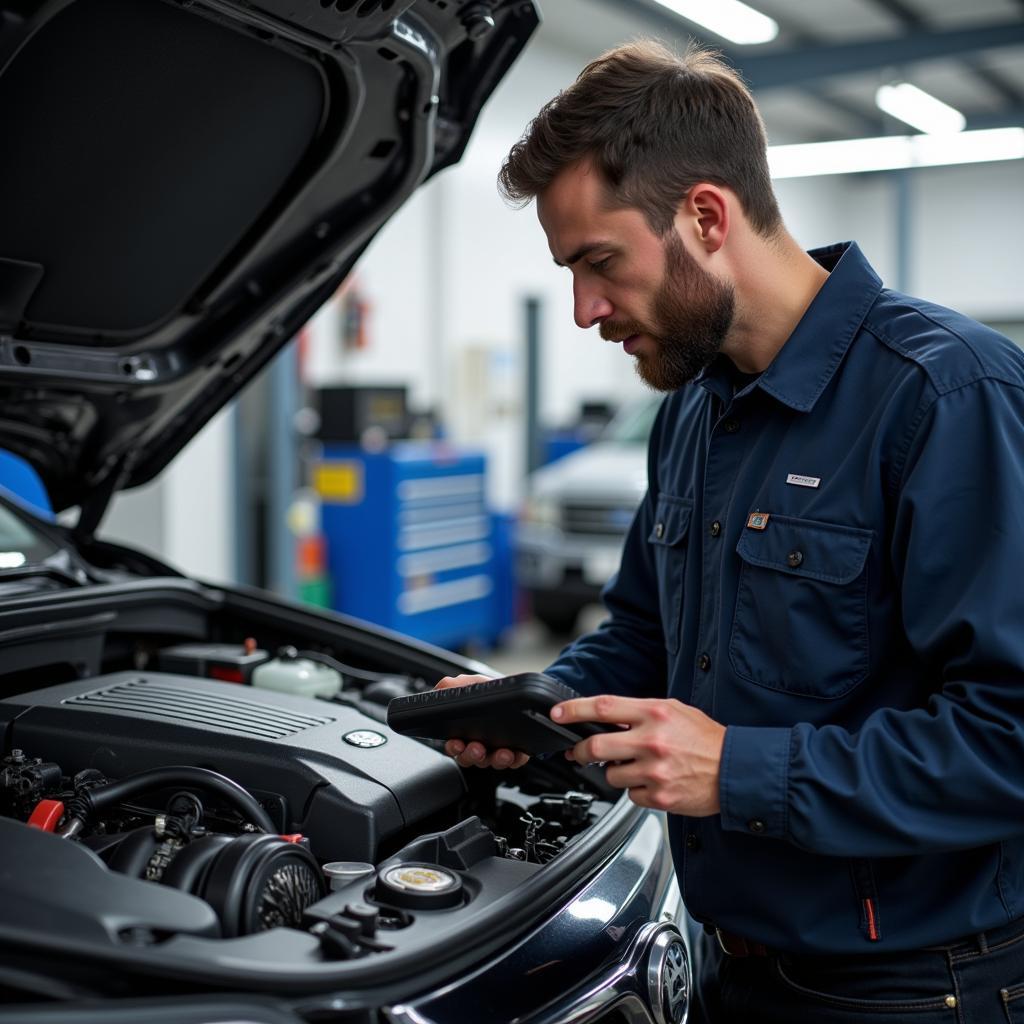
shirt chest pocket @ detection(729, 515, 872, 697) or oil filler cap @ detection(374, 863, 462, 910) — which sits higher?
shirt chest pocket @ detection(729, 515, 872, 697)

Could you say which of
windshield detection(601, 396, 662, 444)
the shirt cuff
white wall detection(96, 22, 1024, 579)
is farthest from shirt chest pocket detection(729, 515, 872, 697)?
windshield detection(601, 396, 662, 444)

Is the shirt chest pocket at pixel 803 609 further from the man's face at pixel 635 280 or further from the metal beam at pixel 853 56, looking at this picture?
the metal beam at pixel 853 56

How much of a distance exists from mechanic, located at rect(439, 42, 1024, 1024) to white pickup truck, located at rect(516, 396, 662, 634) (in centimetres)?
445

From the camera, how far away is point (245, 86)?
1.56 m

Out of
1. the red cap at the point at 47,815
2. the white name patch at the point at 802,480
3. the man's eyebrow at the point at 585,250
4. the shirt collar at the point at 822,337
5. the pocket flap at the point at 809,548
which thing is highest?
the man's eyebrow at the point at 585,250

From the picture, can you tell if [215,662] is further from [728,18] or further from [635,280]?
[728,18]

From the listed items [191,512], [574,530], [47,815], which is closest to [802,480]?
[47,815]

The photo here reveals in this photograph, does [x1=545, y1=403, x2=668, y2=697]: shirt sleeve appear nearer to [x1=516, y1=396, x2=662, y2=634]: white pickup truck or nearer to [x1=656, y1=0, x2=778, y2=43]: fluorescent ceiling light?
[x1=516, y1=396, x2=662, y2=634]: white pickup truck

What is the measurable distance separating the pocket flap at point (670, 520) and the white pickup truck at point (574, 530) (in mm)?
4243

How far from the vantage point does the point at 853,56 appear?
26.1ft

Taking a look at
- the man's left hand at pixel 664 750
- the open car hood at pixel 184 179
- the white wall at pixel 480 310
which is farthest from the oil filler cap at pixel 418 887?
the white wall at pixel 480 310

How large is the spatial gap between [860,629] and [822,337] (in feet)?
1.06

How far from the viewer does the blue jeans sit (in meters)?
1.22

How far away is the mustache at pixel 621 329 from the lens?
1.35 meters
